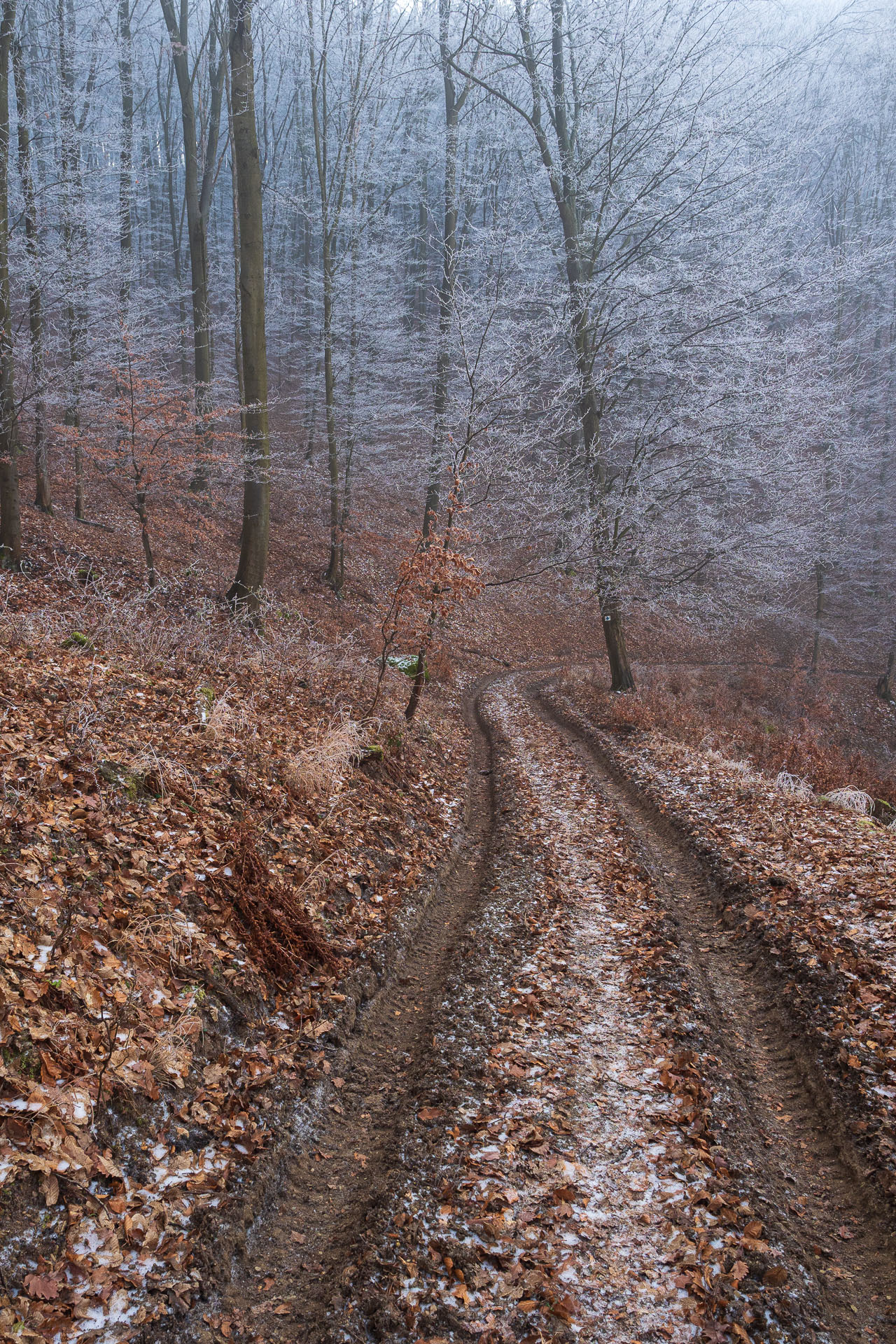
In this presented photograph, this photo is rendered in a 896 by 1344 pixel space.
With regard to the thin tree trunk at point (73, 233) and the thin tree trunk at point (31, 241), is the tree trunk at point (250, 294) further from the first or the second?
the thin tree trunk at point (31, 241)

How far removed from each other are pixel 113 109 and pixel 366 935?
34.7m

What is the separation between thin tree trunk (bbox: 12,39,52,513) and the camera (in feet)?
33.7

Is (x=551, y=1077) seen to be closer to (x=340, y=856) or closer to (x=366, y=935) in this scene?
(x=366, y=935)

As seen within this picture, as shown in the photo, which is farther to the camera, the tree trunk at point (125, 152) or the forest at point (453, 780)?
the tree trunk at point (125, 152)

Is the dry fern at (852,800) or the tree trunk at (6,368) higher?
the tree trunk at (6,368)

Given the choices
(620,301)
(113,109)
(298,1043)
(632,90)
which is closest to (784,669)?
(620,301)

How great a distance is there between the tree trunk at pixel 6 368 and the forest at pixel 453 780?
2.5 inches

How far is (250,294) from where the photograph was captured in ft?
32.5

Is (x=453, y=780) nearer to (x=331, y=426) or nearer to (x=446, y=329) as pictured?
(x=331, y=426)

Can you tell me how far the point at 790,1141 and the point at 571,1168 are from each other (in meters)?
1.20

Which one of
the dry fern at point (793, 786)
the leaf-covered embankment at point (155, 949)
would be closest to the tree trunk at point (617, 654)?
the dry fern at point (793, 786)

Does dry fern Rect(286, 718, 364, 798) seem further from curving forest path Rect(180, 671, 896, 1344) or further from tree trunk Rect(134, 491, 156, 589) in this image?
tree trunk Rect(134, 491, 156, 589)

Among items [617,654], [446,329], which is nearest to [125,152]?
[446,329]

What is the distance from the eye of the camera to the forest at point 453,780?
2.76 m
